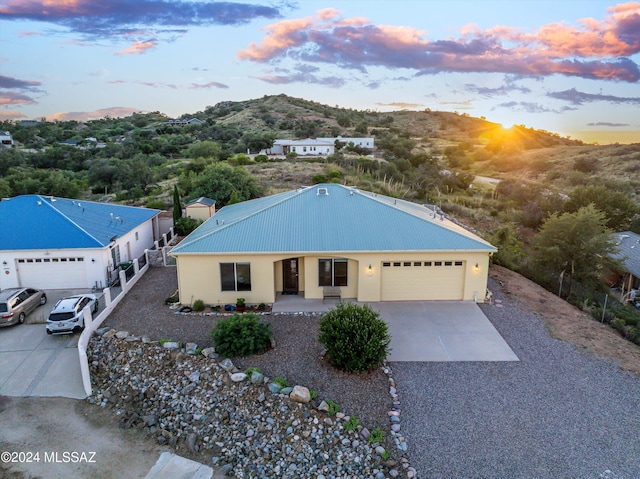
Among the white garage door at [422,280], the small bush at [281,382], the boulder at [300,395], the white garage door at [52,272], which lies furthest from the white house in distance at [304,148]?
the boulder at [300,395]

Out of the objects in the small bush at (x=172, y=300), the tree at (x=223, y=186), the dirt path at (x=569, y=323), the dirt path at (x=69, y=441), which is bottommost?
the dirt path at (x=69, y=441)

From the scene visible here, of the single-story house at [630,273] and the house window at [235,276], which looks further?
the single-story house at [630,273]

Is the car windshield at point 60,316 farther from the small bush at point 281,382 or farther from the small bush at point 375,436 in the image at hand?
the small bush at point 375,436

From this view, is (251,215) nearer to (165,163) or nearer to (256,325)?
(256,325)

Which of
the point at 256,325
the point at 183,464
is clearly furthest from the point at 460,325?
the point at 183,464

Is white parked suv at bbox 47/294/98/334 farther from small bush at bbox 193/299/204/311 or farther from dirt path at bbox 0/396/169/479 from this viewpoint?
small bush at bbox 193/299/204/311

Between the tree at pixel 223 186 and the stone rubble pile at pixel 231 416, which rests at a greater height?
the tree at pixel 223 186
